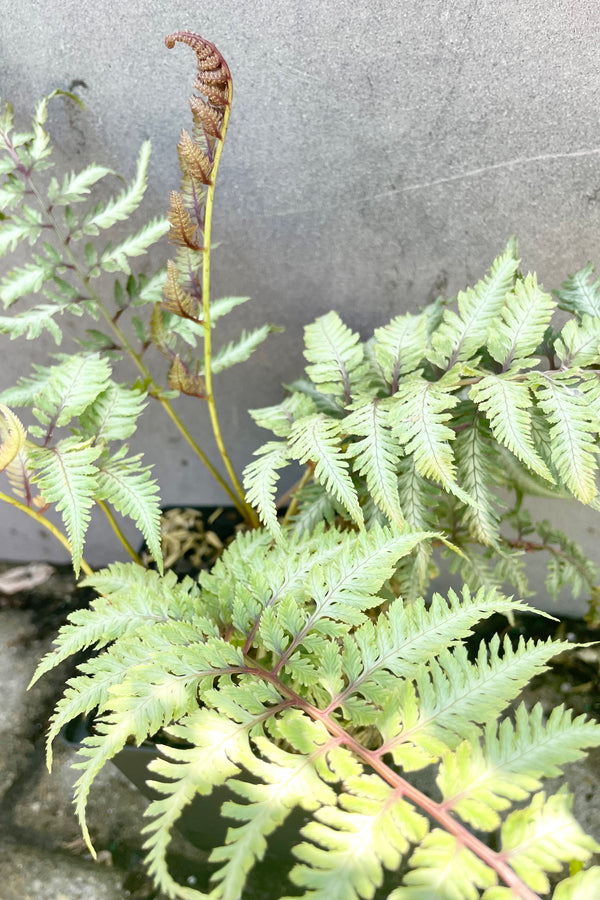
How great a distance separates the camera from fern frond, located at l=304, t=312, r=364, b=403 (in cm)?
103

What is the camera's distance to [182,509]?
1465mm

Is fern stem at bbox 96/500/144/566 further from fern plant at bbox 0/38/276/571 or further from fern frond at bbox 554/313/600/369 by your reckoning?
fern frond at bbox 554/313/600/369

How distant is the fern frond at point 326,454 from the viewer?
0.86 m

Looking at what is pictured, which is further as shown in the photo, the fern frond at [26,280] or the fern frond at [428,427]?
the fern frond at [26,280]

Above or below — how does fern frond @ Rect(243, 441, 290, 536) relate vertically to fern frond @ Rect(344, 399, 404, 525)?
below

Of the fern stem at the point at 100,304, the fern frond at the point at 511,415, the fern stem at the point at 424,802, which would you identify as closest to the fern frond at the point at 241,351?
the fern stem at the point at 100,304

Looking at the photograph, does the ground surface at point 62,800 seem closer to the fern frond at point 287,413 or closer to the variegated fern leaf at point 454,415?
the variegated fern leaf at point 454,415

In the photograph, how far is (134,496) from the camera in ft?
3.03

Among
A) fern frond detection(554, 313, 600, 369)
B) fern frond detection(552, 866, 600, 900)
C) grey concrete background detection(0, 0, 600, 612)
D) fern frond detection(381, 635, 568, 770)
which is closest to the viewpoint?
fern frond detection(552, 866, 600, 900)

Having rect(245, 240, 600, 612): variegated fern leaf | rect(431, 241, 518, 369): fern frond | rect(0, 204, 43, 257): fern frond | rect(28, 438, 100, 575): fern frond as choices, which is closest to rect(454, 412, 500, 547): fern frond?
rect(245, 240, 600, 612): variegated fern leaf

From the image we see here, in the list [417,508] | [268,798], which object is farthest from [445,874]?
[417,508]

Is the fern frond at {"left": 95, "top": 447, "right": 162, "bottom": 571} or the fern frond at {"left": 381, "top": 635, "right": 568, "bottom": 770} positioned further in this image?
the fern frond at {"left": 95, "top": 447, "right": 162, "bottom": 571}

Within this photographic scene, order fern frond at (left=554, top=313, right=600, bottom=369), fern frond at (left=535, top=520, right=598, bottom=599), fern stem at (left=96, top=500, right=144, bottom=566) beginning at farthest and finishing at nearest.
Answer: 1. fern frond at (left=535, top=520, right=598, bottom=599)
2. fern stem at (left=96, top=500, right=144, bottom=566)
3. fern frond at (left=554, top=313, right=600, bottom=369)

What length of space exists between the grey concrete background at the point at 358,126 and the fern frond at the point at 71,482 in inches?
21.8
